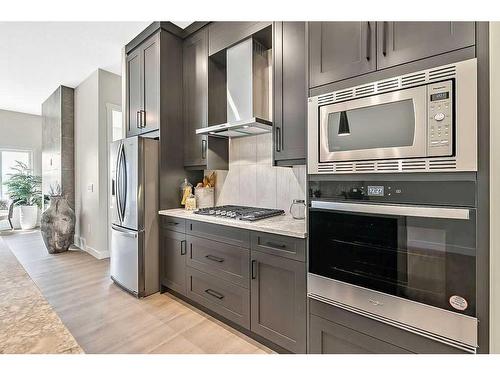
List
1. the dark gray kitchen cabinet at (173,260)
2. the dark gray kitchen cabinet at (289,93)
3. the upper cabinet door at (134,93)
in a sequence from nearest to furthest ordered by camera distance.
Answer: the dark gray kitchen cabinet at (289,93)
the dark gray kitchen cabinet at (173,260)
the upper cabinet door at (134,93)

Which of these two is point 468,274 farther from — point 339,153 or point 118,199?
point 118,199

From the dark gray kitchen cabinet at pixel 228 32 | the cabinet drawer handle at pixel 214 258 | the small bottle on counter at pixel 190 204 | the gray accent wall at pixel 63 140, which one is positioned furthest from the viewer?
the gray accent wall at pixel 63 140

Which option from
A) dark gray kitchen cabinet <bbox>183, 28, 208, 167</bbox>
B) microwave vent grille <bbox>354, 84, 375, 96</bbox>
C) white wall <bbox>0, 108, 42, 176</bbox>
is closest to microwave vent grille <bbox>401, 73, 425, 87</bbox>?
microwave vent grille <bbox>354, 84, 375, 96</bbox>

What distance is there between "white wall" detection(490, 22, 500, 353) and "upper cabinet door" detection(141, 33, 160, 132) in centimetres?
254

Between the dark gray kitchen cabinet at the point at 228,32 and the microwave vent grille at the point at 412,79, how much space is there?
133cm

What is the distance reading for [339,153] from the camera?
1.40 metres

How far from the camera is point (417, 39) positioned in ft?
3.87

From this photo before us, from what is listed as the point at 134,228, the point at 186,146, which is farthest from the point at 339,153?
the point at 134,228

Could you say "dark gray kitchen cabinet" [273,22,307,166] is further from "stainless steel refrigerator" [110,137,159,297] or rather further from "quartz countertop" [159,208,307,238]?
"stainless steel refrigerator" [110,137,159,297]

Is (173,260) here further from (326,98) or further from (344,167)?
(326,98)

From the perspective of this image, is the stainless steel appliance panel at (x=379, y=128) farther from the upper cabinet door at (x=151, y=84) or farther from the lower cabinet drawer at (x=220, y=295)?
the upper cabinet door at (x=151, y=84)

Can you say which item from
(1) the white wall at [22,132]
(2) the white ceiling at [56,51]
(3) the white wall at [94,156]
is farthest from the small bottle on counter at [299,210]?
(1) the white wall at [22,132]

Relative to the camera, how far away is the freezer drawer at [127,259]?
2.58m

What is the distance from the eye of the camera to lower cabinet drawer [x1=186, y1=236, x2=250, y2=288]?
6.23 ft
